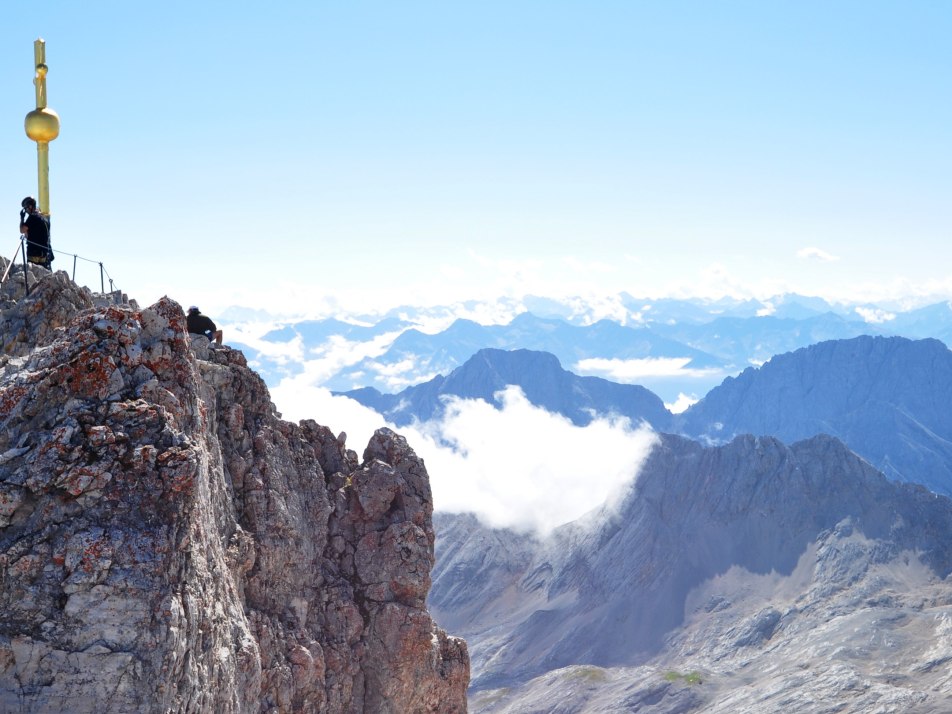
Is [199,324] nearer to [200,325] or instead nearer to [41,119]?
[200,325]

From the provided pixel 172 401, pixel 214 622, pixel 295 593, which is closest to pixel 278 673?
pixel 295 593

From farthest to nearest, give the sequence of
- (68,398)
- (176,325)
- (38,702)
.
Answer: (176,325)
(68,398)
(38,702)

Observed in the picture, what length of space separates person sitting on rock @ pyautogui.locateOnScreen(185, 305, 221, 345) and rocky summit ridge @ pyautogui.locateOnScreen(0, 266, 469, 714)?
1.20m

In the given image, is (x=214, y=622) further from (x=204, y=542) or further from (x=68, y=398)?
(x=68, y=398)

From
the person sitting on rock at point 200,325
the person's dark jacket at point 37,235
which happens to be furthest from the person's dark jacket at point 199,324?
the person's dark jacket at point 37,235

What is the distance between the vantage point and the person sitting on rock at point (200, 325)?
1710 inches

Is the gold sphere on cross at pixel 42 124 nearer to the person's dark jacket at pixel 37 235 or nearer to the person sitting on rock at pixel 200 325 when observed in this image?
the person's dark jacket at pixel 37 235

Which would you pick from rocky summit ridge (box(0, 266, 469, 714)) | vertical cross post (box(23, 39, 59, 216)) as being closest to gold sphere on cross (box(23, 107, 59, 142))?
vertical cross post (box(23, 39, 59, 216))

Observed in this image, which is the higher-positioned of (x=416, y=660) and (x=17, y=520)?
(x=17, y=520)

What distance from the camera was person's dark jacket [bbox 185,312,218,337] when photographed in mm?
43469

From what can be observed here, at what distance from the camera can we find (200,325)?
43.5m

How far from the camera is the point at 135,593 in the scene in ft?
80.2

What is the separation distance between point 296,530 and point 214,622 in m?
12.9

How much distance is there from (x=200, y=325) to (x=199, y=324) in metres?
0.08
